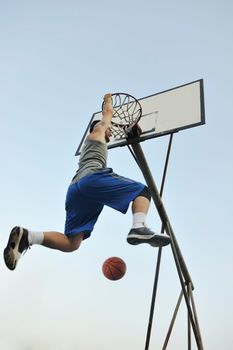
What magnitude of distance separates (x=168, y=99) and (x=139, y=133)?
1.43 m

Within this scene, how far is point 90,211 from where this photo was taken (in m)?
3.77

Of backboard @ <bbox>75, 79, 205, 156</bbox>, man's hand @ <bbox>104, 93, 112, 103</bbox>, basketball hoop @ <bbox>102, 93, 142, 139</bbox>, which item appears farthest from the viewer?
backboard @ <bbox>75, 79, 205, 156</bbox>

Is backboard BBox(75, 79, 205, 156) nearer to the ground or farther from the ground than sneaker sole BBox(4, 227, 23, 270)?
farther from the ground

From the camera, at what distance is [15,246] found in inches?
133

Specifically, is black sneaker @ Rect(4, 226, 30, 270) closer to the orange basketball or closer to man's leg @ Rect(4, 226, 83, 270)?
man's leg @ Rect(4, 226, 83, 270)

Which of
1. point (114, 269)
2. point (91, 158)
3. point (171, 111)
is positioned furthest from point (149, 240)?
point (171, 111)

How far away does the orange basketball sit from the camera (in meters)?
4.99

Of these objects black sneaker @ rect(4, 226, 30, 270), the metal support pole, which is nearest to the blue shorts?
black sneaker @ rect(4, 226, 30, 270)

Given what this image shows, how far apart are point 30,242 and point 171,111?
308cm

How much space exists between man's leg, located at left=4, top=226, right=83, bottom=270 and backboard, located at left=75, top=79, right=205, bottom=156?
167 cm

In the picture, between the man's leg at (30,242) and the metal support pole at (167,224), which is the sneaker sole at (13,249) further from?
the metal support pole at (167,224)

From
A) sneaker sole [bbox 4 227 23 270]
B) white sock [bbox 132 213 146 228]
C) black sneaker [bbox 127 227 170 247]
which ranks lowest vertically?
sneaker sole [bbox 4 227 23 270]

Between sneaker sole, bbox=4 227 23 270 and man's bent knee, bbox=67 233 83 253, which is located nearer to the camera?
sneaker sole, bbox=4 227 23 270

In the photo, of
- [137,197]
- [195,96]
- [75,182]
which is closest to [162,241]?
[137,197]
